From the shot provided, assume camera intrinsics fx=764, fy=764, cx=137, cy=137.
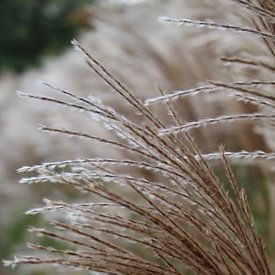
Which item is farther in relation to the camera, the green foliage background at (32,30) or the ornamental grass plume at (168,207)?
the green foliage background at (32,30)

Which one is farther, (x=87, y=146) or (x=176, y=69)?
(x=87, y=146)

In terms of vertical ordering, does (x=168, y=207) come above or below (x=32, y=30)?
above

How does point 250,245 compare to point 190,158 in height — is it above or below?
below

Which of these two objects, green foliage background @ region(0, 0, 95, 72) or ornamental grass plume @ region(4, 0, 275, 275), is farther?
green foliage background @ region(0, 0, 95, 72)

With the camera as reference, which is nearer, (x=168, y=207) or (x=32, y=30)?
(x=168, y=207)

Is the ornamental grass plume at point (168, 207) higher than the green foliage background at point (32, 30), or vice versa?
the ornamental grass plume at point (168, 207)

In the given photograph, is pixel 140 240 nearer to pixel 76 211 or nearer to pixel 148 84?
pixel 76 211

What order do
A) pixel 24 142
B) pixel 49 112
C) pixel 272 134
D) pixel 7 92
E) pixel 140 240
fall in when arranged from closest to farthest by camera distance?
pixel 140 240 < pixel 272 134 < pixel 49 112 < pixel 24 142 < pixel 7 92

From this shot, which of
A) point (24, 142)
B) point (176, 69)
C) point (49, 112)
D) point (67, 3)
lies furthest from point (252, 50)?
point (67, 3)

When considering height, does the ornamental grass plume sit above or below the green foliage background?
above

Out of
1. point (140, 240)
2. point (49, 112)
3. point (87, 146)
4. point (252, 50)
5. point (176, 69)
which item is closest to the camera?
point (140, 240)

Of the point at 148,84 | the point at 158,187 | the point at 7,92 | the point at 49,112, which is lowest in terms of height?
the point at 7,92
